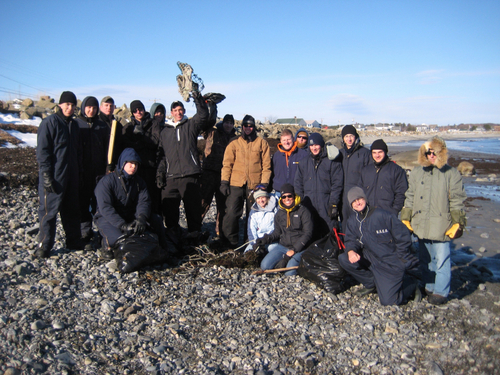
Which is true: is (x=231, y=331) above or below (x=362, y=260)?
below

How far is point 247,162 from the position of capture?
21.1ft

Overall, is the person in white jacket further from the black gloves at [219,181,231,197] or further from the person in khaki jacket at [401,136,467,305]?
the person in khaki jacket at [401,136,467,305]

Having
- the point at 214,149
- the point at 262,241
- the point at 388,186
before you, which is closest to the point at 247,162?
the point at 214,149

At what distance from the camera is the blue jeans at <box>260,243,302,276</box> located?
558 centimetres

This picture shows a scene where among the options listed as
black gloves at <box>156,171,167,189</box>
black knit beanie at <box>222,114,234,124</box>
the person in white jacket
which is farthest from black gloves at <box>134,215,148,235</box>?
black knit beanie at <box>222,114,234,124</box>

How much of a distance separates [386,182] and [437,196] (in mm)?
673

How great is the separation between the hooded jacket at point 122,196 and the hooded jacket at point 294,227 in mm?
1926

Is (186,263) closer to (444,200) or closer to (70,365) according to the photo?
(70,365)

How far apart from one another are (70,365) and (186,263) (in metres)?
2.55

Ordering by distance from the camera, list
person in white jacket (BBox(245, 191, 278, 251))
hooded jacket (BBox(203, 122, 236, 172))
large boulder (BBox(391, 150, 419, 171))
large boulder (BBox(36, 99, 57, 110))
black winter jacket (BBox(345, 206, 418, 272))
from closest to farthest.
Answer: black winter jacket (BBox(345, 206, 418, 272)) < person in white jacket (BBox(245, 191, 278, 251)) < hooded jacket (BBox(203, 122, 236, 172)) < large boulder (BBox(391, 150, 419, 171)) < large boulder (BBox(36, 99, 57, 110))

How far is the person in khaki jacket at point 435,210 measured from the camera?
15.2ft

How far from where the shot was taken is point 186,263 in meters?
5.84

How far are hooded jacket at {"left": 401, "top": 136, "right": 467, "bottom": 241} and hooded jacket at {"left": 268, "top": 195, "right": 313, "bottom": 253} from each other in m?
1.46

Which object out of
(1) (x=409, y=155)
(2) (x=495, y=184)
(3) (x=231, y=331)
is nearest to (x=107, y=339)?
(3) (x=231, y=331)
